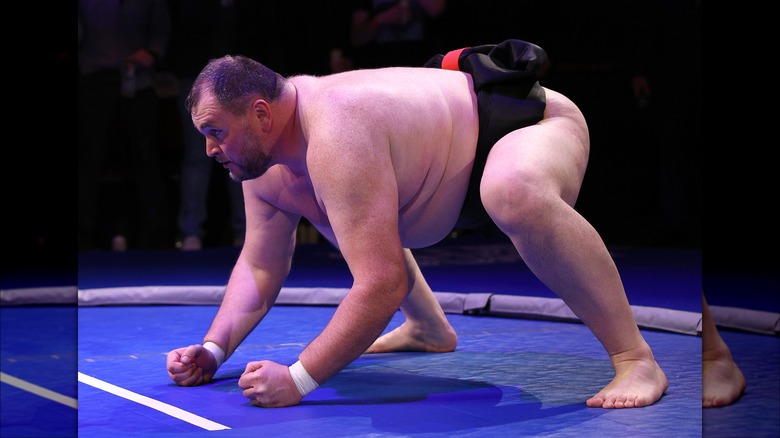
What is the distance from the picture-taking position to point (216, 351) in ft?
7.38

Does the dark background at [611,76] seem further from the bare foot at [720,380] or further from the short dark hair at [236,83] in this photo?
the bare foot at [720,380]

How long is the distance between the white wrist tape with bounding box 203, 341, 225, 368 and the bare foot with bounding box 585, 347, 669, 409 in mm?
814

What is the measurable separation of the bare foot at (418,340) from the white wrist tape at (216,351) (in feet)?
1.65

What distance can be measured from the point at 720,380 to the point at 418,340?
184 cm

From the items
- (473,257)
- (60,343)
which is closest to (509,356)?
(60,343)

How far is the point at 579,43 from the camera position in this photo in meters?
6.27

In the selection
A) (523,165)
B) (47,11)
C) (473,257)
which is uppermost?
(47,11)

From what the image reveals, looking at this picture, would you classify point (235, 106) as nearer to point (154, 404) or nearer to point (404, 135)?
point (404, 135)

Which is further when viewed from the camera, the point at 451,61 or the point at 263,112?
the point at 451,61

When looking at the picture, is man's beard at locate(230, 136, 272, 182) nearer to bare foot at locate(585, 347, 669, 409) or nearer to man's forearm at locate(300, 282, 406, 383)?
man's forearm at locate(300, 282, 406, 383)

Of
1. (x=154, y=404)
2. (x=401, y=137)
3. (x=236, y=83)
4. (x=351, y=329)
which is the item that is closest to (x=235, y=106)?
(x=236, y=83)

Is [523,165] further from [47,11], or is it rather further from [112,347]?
[112,347]

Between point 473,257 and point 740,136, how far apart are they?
4334mm

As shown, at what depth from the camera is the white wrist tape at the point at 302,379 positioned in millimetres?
1900
